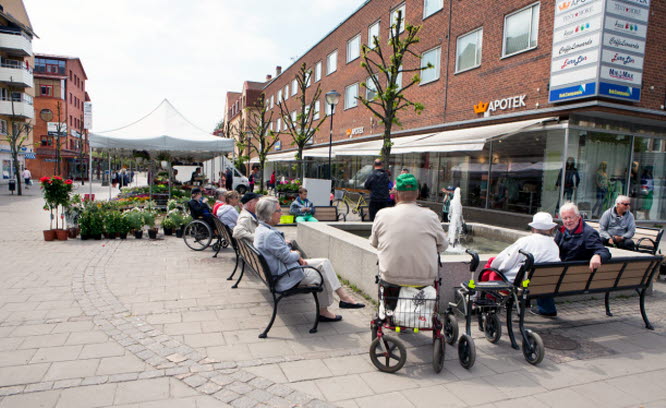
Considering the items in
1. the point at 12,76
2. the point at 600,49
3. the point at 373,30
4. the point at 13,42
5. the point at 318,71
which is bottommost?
the point at 600,49

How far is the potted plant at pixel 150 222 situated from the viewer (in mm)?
9484

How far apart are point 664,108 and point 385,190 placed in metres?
9.47

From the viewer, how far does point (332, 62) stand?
94.8ft

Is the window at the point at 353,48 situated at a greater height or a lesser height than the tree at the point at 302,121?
greater

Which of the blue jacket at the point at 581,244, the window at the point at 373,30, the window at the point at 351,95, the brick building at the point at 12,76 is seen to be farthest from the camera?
the brick building at the point at 12,76

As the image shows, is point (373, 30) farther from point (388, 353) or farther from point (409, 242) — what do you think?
point (388, 353)

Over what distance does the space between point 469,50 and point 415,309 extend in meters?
14.8

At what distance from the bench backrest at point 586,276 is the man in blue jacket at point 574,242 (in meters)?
0.25

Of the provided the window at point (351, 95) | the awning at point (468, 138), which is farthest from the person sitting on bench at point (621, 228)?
the window at point (351, 95)

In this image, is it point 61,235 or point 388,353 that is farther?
point 61,235

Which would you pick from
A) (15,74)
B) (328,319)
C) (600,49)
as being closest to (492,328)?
(328,319)

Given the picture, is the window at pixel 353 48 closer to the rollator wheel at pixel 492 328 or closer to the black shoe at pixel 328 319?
the black shoe at pixel 328 319

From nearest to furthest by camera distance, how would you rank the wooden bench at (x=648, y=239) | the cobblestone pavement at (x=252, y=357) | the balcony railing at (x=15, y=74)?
the cobblestone pavement at (x=252, y=357)
the wooden bench at (x=648, y=239)
the balcony railing at (x=15, y=74)

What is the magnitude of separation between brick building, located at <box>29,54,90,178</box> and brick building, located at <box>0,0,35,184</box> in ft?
19.1
